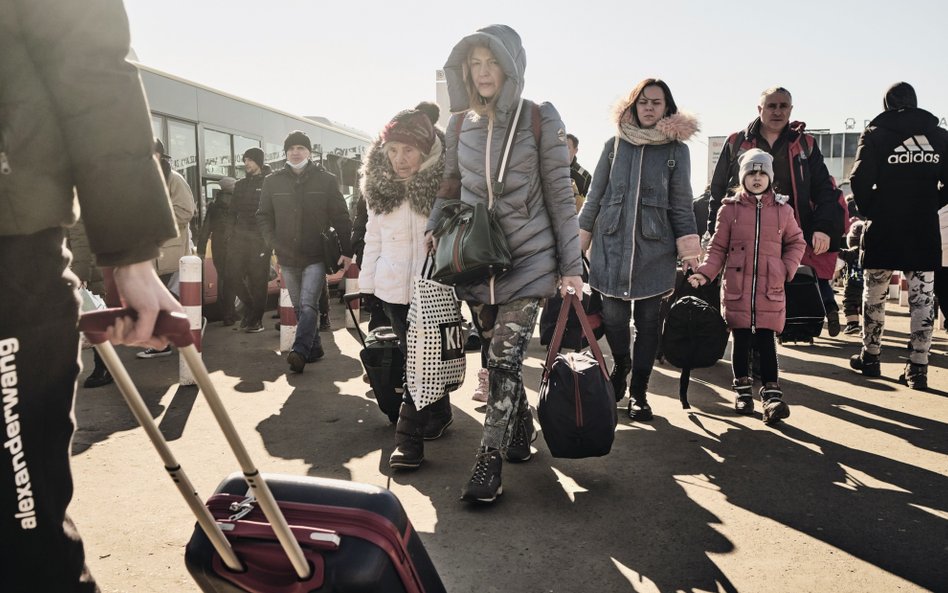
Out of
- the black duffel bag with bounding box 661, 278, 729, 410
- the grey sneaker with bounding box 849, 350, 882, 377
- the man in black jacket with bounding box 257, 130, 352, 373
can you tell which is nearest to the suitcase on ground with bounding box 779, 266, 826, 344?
the black duffel bag with bounding box 661, 278, 729, 410

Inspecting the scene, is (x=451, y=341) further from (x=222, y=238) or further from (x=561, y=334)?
(x=222, y=238)

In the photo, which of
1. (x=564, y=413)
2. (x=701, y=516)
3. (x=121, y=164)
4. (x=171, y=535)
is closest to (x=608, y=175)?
(x=564, y=413)

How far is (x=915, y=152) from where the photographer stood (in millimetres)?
6066

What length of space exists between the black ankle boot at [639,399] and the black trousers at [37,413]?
13.2 ft

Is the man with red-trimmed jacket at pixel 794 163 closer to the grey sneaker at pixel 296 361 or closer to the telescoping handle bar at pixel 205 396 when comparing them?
the grey sneaker at pixel 296 361

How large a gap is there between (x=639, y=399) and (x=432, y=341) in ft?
5.91

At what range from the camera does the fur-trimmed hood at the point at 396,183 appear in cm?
453

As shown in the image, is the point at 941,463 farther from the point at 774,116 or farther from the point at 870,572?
the point at 774,116

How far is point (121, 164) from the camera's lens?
1.50 metres

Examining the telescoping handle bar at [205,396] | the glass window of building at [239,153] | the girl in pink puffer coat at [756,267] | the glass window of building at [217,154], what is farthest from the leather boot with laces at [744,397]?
the glass window of building at [239,153]

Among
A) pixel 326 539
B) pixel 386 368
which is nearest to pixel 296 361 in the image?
pixel 386 368

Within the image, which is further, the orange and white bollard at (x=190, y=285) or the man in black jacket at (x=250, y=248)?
the man in black jacket at (x=250, y=248)

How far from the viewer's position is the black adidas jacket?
605 centimetres

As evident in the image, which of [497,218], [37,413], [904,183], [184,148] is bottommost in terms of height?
[37,413]
